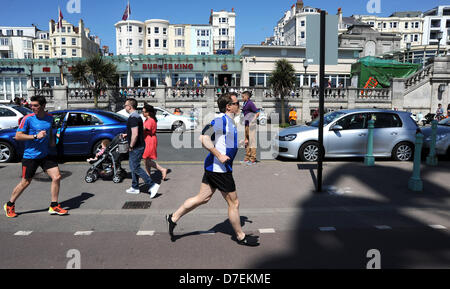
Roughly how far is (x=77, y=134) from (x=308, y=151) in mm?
6703

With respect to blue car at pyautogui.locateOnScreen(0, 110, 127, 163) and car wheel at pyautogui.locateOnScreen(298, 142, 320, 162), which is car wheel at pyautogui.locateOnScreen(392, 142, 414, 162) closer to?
car wheel at pyautogui.locateOnScreen(298, 142, 320, 162)

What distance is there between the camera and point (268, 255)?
163 inches

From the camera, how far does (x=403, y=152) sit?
10.2 metres

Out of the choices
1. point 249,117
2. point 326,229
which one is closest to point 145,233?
point 326,229

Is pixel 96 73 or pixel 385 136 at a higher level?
pixel 96 73

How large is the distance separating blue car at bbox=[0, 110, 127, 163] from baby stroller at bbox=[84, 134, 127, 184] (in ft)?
6.48

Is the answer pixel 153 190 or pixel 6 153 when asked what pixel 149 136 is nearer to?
pixel 153 190

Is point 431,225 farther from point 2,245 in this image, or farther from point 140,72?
point 140,72

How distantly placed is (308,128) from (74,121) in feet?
22.7

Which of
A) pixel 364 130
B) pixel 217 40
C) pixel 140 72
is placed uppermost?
pixel 217 40

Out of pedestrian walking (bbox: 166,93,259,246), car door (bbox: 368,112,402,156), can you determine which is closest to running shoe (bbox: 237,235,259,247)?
pedestrian walking (bbox: 166,93,259,246)
